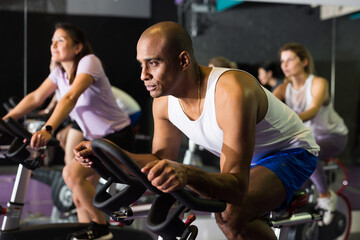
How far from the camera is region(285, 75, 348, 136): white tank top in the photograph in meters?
3.64

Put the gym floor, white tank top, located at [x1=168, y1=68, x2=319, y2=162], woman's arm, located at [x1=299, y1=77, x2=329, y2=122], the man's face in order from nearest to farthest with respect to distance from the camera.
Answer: the man's face, white tank top, located at [x1=168, y1=68, x2=319, y2=162], woman's arm, located at [x1=299, y1=77, x2=329, y2=122], the gym floor

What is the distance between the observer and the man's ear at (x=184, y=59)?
1698 millimetres

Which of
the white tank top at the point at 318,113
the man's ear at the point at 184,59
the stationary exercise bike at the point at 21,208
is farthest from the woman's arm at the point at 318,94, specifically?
the man's ear at the point at 184,59

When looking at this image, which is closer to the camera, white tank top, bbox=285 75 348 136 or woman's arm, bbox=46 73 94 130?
woman's arm, bbox=46 73 94 130

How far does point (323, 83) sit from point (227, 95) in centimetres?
211

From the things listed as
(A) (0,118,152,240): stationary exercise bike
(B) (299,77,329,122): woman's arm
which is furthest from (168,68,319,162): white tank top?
(B) (299,77,329,122): woman's arm

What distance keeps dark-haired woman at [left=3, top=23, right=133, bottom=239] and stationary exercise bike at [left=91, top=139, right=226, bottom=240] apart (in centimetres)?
147

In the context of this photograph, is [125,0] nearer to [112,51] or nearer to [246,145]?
[112,51]

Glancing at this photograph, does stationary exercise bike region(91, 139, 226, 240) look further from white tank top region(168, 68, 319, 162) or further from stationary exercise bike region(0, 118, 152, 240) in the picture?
stationary exercise bike region(0, 118, 152, 240)

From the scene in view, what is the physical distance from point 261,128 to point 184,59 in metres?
0.46

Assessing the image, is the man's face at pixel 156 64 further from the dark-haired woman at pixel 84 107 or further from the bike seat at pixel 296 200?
the dark-haired woman at pixel 84 107

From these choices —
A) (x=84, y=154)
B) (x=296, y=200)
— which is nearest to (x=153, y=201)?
(x=84, y=154)

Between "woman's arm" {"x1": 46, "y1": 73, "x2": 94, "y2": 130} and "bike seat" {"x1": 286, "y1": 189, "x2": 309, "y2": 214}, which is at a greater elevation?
"woman's arm" {"x1": 46, "y1": 73, "x2": 94, "y2": 130}

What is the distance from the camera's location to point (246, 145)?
160 centimetres
